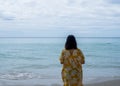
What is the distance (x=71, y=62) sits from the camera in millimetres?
6902

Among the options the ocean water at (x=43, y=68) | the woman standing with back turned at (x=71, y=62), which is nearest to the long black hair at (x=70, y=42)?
the woman standing with back turned at (x=71, y=62)

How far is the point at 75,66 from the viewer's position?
6934 mm

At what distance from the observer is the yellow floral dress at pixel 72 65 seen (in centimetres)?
686

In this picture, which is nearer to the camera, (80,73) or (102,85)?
(80,73)

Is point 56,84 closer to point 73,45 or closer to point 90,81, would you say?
point 90,81

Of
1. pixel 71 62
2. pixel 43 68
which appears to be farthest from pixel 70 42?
pixel 43 68

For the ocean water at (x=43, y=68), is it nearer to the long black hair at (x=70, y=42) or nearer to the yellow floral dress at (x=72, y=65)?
the yellow floral dress at (x=72, y=65)

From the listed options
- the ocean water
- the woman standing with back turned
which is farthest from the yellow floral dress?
the ocean water

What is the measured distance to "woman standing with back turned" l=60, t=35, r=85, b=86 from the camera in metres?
6.81

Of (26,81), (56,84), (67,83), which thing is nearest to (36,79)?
(26,81)

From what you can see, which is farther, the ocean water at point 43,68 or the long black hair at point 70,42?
the ocean water at point 43,68

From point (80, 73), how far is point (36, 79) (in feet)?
23.6

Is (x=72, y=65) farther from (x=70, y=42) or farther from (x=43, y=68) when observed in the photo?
(x=43, y=68)

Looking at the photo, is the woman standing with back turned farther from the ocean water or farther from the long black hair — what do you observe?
the ocean water
